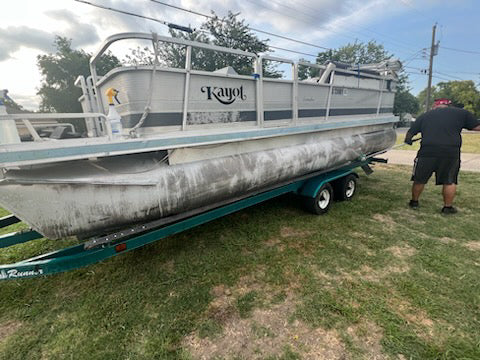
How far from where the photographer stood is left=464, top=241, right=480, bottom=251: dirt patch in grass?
3.52 metres

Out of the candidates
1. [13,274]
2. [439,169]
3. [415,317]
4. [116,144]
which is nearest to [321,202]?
[439,169]

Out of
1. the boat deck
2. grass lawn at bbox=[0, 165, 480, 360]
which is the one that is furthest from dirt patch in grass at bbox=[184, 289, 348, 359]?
the boat deck

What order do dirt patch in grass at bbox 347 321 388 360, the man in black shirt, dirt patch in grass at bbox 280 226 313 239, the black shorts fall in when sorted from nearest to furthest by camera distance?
dirt patch in grass at bbox 347 321 388 360, dirt patch in grass at bbox 280 226 313 239, the man in black shirt, the black shorts

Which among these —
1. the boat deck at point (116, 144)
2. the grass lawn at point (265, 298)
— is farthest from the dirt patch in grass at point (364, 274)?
the boat deck at point (116, 144)

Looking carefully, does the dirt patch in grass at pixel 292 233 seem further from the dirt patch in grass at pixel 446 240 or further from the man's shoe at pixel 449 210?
the man's shoe at pixel 449 210

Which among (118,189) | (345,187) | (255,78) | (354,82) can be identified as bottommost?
(345,187)

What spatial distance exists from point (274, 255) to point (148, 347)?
186 cm

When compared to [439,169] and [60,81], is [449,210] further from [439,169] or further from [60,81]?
[60,81]

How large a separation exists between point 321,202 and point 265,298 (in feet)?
8.55

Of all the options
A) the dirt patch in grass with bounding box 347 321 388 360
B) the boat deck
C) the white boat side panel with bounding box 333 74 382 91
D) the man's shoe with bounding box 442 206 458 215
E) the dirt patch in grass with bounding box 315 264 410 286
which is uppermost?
the white boat side panel with bounding box 333 74 382 91

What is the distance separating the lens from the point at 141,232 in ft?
9.47

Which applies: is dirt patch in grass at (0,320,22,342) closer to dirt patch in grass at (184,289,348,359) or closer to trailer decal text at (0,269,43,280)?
trailer decal text at (0,269,43,280)

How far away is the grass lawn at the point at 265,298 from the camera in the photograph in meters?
2.12

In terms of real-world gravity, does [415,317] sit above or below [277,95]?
below
